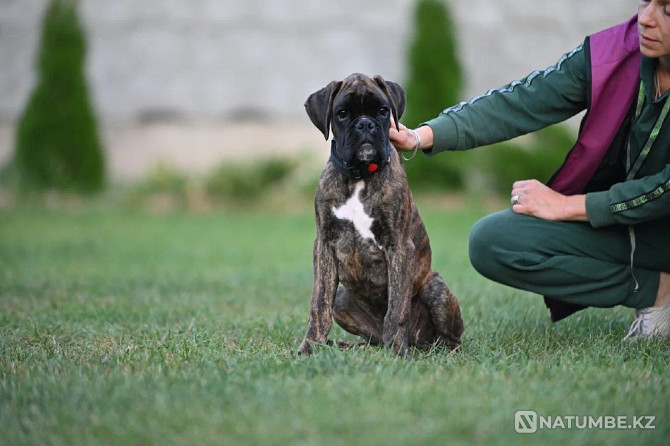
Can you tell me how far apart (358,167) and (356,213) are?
215 mm

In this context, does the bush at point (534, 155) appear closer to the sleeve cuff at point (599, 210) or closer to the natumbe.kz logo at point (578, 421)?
the sleeve cuff at point (599, 210)

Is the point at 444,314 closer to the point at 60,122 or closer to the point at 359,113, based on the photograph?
the point at 359,113

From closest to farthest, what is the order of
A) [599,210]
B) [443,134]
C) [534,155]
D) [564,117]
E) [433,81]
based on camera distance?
[599,210] < [443,134] < [564,117] < [534,155] < [433,81]

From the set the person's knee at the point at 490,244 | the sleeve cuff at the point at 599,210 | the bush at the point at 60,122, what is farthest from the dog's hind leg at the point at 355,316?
the bush at the point at 60,122

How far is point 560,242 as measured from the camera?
14.3ft

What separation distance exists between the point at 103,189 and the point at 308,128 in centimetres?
354

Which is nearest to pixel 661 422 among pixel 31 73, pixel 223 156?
pixel 223 156

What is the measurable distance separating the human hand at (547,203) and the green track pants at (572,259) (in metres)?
0.05

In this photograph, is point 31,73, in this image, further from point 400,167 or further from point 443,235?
point 400,167

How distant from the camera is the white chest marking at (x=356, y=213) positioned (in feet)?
12.9

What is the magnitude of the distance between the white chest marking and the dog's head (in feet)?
0.54

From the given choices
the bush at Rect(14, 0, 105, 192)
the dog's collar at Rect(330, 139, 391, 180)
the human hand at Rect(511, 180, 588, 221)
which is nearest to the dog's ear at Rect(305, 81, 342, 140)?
the dog's collar at Rect(330, 139, 391, 180)

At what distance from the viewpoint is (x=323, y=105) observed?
4000 mm

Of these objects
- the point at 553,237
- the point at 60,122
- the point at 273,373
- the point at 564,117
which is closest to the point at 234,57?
the point at 60,122
